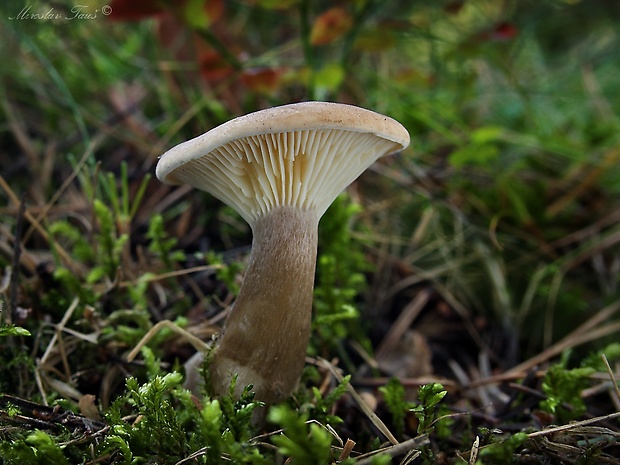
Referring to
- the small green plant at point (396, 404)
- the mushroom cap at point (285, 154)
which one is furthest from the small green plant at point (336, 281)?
the mushroom cap at point (285, 154)

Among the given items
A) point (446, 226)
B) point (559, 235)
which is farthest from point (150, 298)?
point (559, 235)

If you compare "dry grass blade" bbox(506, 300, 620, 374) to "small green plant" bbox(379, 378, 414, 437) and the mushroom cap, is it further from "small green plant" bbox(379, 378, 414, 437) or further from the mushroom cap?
the mushroom cap

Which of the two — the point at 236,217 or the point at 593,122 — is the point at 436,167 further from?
the point at 593,122

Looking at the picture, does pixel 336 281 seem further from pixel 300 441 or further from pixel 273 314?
pixel 300 441

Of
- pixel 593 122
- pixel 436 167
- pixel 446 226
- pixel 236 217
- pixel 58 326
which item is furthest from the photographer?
pixel 593 122

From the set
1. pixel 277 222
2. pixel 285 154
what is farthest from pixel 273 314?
pixel 285 154

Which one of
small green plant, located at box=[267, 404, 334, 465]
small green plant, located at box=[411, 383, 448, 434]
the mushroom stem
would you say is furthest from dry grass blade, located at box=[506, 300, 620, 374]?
small green plant, located at box=[267, 404, 334, 465]

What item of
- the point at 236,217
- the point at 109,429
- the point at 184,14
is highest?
the point at 184,14
